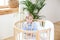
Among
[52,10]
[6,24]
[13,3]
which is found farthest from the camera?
[52,10]

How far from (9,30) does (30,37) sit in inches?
69.6

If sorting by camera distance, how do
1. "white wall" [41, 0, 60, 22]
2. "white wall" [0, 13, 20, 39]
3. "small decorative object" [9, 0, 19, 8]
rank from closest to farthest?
"white wall" [0, 13, 20, 39] → "small decorative object" [9, 0, 19, 8] → "white wall" [41, 0, 60, 22]

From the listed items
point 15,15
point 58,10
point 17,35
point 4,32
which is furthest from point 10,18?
point 58,10

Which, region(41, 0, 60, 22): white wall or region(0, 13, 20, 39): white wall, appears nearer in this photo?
region(0, 13, 20, 39): white wall

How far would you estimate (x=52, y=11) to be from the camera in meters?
4.74

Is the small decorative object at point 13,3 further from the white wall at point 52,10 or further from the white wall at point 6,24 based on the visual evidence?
the white wall at point 52,10

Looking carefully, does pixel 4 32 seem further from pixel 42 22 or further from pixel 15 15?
pixel 42 22

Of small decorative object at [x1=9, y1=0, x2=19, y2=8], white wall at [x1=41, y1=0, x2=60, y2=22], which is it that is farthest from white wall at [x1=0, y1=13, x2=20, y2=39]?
white wall at [x1=41, y1=0, x2=60, y2=22]

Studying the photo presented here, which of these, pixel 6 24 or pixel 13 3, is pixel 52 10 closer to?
pixel 13 3

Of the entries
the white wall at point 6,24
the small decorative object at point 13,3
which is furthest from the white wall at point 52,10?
the white wall at point 6,24

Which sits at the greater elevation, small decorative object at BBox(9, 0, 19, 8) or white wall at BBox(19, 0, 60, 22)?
small decorative object at BBox(9, 0, 19, 8)

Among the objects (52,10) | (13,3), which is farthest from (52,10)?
(13,3)

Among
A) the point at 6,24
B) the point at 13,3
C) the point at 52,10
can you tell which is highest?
the point at 13,3

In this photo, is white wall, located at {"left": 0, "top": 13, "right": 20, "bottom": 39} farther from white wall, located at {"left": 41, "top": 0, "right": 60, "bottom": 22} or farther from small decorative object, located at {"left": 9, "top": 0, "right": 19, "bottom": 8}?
white wall, located at {"left": 41, "top": 0, "right": 60, "bottom": 22}
